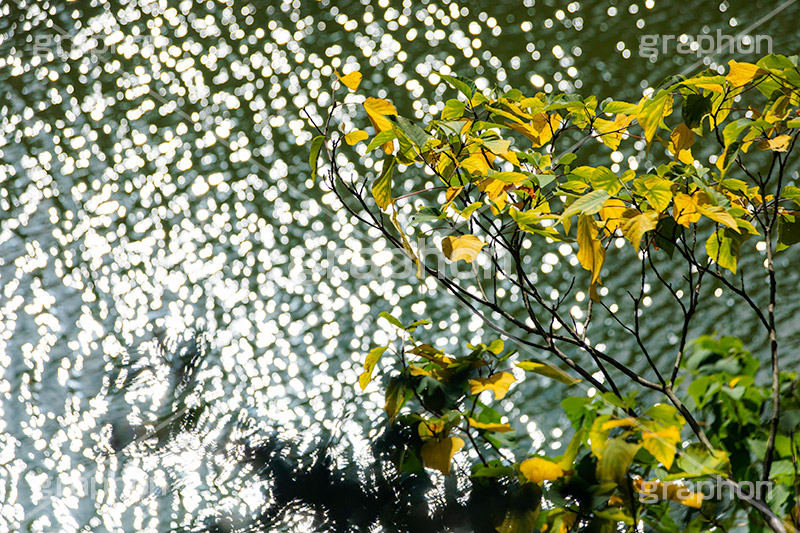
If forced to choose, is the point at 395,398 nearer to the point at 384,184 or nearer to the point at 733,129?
the point at 384,184

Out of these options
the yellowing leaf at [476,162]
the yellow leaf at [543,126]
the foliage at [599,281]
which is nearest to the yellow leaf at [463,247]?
the foliage at [599,281]

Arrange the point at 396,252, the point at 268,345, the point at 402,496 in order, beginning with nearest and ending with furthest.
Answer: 1. the point at 402,496
2. the point at 268,345
3. the point at 396,252

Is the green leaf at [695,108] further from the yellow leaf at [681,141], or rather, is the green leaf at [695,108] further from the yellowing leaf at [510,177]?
the yellowing leaf at [510,177]

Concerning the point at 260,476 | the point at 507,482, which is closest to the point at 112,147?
the point at 260,476

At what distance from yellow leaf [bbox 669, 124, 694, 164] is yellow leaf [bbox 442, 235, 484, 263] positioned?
309 millimetres

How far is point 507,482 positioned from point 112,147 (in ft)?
4.08

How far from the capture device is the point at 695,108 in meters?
0.70

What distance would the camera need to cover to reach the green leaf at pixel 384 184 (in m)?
0.70

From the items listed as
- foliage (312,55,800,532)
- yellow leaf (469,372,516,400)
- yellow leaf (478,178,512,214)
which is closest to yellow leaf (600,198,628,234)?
foliage (312,55,800,532)

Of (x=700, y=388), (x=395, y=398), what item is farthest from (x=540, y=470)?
(x=700, y=388)

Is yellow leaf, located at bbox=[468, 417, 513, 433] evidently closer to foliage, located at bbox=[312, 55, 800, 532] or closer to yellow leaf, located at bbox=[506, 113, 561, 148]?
foliage, located at bbox=[312, 55, 800, 532]

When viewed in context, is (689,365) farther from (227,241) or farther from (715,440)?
(227,241)

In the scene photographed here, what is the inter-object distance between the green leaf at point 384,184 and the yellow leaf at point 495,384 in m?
0.24

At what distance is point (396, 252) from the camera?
4.66 feet
